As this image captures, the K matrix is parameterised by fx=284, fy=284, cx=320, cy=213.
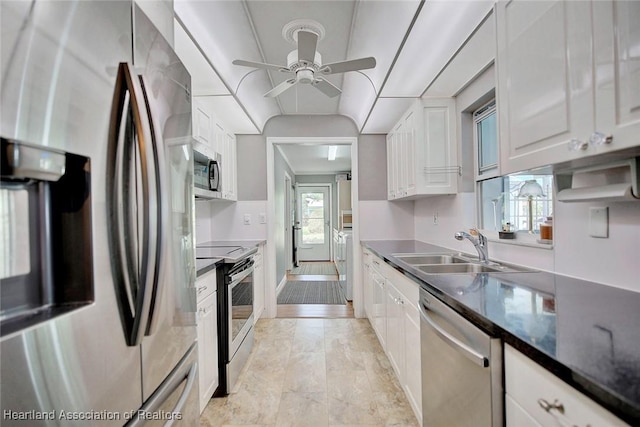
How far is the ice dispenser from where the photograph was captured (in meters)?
0.49

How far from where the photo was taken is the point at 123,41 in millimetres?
757

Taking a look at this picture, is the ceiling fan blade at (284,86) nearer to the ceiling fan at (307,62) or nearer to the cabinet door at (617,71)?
the ceiling fan at (307,62)

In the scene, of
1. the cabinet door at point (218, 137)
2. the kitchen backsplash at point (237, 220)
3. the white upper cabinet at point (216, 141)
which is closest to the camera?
the white upper cabinet at point (216, 141)

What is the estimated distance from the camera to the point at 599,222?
119cm

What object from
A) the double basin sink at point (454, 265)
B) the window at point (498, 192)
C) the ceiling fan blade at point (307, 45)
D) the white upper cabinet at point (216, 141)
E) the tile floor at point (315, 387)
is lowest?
the tile floor at point (315, 387)

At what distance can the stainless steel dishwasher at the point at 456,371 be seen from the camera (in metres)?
0.89

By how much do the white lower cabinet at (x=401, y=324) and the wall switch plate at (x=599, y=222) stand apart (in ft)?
2.61

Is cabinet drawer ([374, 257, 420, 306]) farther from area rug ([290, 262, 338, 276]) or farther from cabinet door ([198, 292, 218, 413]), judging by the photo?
area rug ([290, 262, 338, 276])

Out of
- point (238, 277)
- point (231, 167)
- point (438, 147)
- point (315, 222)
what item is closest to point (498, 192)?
point (438, 147)

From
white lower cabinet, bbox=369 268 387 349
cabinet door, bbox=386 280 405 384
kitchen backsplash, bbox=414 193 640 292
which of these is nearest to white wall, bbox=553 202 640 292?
kitchen backsplash, bbox=414 193 640 292

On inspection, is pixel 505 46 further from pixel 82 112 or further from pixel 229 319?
pixel 229 319

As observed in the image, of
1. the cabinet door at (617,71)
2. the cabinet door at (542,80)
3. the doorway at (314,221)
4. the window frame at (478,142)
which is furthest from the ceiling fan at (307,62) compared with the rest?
the doorway at (314,221)

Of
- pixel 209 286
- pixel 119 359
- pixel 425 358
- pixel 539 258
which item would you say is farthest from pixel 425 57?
pixel 119 359

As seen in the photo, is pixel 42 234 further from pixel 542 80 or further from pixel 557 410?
pixel 542 80
